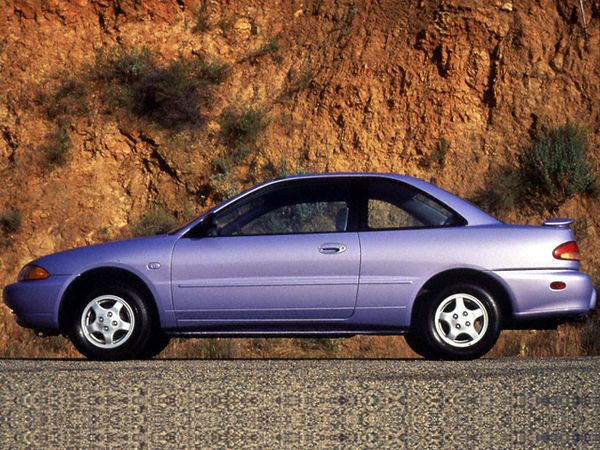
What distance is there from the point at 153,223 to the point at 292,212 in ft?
38.2

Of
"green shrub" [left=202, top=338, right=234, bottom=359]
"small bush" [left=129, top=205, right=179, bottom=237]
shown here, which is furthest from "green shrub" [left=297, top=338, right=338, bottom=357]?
"small bush" [left=129, top=205, right=179, bottom=237]

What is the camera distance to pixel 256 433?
5539 millimetres

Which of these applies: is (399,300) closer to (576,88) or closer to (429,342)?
(429,342)

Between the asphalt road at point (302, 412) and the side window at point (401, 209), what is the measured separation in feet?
11.4

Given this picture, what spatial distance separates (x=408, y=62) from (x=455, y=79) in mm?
996

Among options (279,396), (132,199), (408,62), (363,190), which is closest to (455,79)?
(408,62)

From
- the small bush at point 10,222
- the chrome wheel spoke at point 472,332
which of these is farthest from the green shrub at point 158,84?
the chrome wheel spoke at point 472,332

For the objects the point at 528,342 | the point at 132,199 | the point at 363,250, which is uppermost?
the point at 132,199

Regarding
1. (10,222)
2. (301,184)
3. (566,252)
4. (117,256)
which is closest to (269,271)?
(301,184)

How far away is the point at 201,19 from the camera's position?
77.5ft

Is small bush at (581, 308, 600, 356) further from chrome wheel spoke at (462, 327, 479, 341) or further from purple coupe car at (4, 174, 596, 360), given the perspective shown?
chrome wheel spoke at (462, 327, 479, 341)

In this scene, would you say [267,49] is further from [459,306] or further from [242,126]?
[459,306]

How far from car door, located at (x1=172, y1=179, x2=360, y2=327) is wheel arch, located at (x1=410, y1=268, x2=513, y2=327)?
A: 546 millimetres

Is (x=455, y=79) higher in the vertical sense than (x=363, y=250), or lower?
higher
